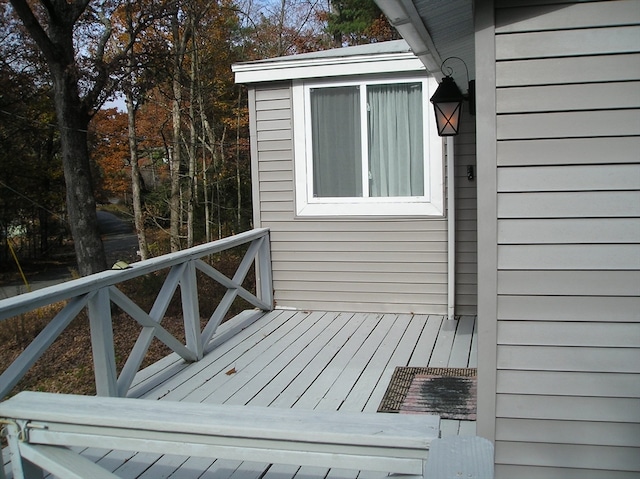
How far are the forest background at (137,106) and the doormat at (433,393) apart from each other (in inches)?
253

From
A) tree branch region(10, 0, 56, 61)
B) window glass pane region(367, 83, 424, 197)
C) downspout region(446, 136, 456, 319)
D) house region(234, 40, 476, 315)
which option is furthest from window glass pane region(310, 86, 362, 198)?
tree branch region(10, 0, 56, 61)

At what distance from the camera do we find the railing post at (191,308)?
153 inches

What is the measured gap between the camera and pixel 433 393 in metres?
3.30

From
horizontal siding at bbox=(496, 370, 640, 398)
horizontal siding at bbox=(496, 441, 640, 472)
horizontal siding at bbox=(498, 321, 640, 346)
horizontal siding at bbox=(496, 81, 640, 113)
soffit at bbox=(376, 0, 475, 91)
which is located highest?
soffit at bbox=(376, 0, 475, 91)

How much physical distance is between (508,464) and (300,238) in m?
3.40

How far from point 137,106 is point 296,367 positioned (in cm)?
1021

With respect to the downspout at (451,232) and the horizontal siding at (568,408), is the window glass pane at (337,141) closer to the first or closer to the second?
the downspout at (451,232)

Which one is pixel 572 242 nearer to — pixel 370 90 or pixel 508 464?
pixel 508 464

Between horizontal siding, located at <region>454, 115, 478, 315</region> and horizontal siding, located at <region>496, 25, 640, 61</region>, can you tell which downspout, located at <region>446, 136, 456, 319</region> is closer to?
horizontal siding, located at <region>454, 115, 478, 315</region>

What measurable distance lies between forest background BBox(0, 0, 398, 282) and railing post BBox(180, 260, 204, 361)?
5222mm

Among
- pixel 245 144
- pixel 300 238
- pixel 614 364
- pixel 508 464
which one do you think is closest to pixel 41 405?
pixel 508 464

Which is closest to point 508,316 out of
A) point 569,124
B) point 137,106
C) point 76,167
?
point 569,124

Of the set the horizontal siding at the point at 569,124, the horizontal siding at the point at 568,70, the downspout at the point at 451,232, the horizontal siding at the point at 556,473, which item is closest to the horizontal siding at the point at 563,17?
the horizontal siding at the point at 568,70

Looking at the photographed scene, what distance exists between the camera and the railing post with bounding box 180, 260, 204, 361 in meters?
3.89
